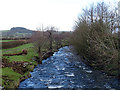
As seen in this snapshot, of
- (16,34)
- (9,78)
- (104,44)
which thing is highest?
(16,34)

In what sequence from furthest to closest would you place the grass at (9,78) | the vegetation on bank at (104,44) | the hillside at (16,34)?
1. the hillside at (16,34)
2. the vegetation on bank at (104,44)
3. the grass at (9,78)

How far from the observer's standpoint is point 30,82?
12.9 m

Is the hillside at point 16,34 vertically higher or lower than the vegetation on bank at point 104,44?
higher

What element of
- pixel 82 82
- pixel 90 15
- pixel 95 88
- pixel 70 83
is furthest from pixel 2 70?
pixel 90 15

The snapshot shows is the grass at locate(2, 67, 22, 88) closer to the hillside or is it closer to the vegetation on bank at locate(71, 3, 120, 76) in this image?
the vegetation on bank at locate(71, 3, 120, 76)

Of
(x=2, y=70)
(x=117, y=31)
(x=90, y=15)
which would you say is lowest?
(x=2, y=70)

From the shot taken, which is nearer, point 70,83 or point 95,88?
point 95,88

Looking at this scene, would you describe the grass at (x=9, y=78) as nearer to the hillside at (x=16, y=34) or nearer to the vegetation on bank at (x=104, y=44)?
the vegetation on bank at (x=104, y=44)

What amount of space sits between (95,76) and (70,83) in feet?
11.1

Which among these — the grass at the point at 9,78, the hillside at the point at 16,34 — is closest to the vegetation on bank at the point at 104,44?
the grass at the point at 9,78

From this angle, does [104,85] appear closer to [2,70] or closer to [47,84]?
[47,84]

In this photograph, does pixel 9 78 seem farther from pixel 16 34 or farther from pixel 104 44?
pixel 16 34

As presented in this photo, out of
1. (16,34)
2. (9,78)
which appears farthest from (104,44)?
(16,34)

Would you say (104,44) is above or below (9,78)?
above
